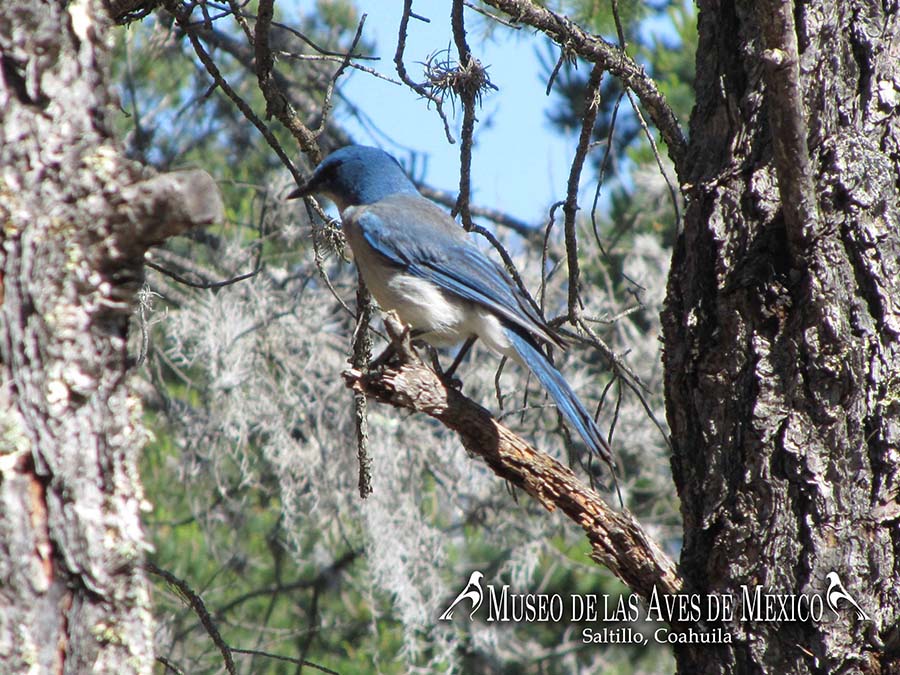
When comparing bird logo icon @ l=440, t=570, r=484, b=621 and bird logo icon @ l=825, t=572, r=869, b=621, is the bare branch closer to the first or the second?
bird logo icon @ l=440, t=570, r=484, b=621

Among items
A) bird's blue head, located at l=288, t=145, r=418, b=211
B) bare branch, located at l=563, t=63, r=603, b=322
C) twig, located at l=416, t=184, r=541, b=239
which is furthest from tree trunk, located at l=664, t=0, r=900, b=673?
twig, located at l=416, t=184, r=541, b=239

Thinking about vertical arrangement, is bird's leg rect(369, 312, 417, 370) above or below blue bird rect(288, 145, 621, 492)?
below

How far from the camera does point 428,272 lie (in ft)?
14.5

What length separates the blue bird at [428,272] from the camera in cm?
406

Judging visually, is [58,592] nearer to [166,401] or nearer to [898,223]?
[898,223]

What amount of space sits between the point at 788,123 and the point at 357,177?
9.09ft

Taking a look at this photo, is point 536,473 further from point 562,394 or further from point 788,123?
point 788,123

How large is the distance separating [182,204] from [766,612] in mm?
1825

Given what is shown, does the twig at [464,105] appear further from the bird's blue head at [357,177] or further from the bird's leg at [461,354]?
the bird's blue head at [357,177]

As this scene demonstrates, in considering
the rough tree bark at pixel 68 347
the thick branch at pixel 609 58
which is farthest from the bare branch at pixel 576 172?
the rough tree bark at pixel 68 347

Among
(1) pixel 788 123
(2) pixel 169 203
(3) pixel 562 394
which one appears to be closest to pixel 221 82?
(3) pixel 562 394

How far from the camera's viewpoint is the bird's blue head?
4.91 metres

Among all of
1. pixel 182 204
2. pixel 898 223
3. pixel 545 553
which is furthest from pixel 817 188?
pixel 545 553

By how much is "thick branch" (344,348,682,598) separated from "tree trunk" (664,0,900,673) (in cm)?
16
